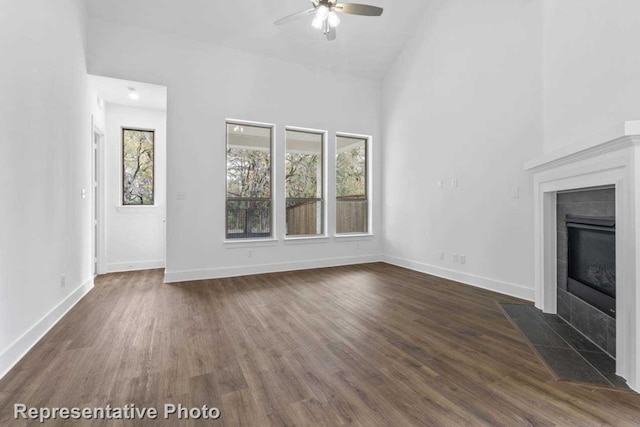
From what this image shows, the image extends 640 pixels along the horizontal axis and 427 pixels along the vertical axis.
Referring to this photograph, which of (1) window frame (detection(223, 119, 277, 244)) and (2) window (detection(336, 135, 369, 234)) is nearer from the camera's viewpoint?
(1) window frame (detection(223, 119, 277, 244))

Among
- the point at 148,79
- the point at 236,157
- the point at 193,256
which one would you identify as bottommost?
the point at 193,256

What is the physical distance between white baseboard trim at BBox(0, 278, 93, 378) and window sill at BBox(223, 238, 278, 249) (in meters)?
2.04

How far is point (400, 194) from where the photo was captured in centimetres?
595

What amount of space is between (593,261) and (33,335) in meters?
4.67

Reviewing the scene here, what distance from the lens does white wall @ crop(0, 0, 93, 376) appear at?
2.19 metres

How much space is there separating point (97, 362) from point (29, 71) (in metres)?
2.34

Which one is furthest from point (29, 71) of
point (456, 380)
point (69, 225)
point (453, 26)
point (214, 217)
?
point (453, 26)

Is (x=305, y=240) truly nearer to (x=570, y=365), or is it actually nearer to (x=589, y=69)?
(x=570, y=365)

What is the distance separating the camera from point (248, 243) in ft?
17.4

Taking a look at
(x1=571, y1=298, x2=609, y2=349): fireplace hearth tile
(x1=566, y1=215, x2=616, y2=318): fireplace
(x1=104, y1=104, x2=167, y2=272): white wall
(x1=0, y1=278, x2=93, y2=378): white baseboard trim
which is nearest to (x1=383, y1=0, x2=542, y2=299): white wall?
(x1=566, y1=215, x2=616, y2=318): fireplace

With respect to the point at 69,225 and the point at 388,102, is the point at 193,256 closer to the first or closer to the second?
the point at 69,225

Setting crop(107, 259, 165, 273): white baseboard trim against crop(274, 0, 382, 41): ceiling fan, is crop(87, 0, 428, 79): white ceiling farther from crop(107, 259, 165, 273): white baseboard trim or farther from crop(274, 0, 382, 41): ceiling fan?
crop(107, 259, 165, 273): white baseboard trim

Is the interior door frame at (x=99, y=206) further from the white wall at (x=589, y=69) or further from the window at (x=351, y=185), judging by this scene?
the white wall at (x=589, y=69)

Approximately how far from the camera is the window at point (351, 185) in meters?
6.33
